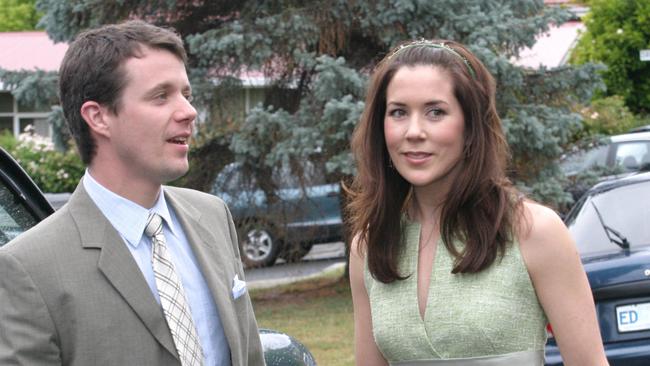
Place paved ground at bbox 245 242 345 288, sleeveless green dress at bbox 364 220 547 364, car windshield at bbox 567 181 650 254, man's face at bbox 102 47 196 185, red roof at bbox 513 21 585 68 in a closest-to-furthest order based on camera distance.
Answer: man's face at bbox 102 47 196 185
sleeveless green dress at bbox 364 220 547 364
car windshield at bbox 567 181 650 254
paved ground at bbox 245 242 345 288
red roof at bbox 513 21 585 68

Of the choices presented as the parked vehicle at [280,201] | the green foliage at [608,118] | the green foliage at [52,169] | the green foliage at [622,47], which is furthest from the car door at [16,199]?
the green foliage at [622,47]

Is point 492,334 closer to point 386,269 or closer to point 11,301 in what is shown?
point 386,269

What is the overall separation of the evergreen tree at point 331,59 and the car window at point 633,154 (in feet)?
5.42

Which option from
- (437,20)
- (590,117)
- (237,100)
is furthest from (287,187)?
(590,117)

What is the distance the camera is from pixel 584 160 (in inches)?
482

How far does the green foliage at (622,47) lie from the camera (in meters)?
20.6

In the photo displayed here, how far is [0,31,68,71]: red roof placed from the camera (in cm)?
2258

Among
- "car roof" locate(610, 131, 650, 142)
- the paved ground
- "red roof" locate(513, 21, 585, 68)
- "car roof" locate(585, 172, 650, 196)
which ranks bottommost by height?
the paved ground

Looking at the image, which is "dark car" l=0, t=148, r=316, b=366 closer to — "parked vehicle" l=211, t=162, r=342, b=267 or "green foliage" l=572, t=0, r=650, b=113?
"parked vehicle" l=211, t=162, r=342, b=267

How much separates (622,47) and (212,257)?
19.1m

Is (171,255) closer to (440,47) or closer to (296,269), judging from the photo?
(440,47)

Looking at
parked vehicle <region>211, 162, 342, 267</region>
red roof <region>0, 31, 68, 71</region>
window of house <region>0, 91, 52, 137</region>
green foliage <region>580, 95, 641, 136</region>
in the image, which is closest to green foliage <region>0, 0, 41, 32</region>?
window of house <region>0, 91, 52, 137</region>

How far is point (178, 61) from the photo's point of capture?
2727 mm

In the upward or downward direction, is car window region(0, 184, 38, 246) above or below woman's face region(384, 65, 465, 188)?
below
